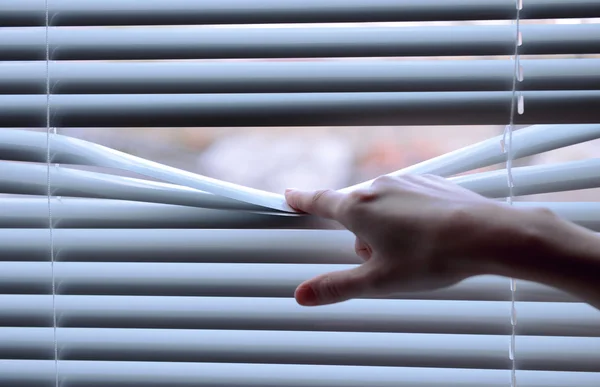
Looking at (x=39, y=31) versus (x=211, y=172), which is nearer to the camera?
(x=39, y=31)

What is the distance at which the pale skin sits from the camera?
2.25 ft

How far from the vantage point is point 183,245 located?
82 centimetres

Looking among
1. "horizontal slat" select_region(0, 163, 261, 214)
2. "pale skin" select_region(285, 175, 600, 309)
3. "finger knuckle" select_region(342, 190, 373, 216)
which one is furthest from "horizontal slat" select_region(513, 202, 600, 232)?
"horizontal slat" select_region(0, 163, 261, 214)

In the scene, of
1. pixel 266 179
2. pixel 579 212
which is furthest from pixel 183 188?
pixel 579 212

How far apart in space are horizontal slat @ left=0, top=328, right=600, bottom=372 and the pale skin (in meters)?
0.14

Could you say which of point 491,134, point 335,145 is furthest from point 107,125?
point 491,134

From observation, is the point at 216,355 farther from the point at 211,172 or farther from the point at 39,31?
the point at 39,31

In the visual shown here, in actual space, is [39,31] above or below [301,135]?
above

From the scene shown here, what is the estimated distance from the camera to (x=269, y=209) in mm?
803

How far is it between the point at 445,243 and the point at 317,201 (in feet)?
0.53

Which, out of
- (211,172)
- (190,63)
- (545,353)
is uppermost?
(190,63)

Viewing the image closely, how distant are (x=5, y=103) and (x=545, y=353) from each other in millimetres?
784

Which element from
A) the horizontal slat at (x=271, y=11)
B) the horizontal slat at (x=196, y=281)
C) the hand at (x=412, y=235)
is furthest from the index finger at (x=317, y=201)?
the horizontal slat at (x=271, y=11)

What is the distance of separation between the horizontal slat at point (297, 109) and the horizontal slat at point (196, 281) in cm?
19
